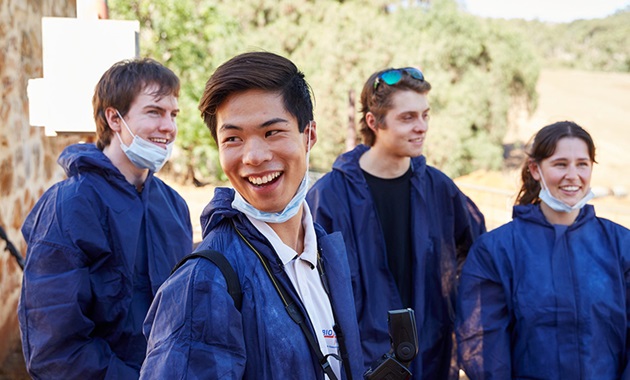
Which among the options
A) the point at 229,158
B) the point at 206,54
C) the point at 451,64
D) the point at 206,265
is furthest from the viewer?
the point at 451,64

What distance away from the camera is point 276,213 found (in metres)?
1.87

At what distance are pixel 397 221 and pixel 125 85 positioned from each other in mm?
1519

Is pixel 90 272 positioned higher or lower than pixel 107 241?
lower

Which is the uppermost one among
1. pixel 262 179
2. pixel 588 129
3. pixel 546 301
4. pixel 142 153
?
pixel 262 179

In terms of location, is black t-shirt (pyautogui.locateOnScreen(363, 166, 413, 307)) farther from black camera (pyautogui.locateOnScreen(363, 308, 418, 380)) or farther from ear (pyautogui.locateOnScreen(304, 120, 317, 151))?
black camera (pyautogui.locateOnScreen(363, 308, 418, 380))

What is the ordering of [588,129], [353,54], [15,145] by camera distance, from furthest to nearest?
[588,129]
[353,54]
[15,145]

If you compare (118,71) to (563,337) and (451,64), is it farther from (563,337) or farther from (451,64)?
(451,64)

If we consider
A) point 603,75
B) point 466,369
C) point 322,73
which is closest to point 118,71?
point 466,369

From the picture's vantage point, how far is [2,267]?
4.91 meters

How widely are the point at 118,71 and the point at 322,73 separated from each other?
17.3m

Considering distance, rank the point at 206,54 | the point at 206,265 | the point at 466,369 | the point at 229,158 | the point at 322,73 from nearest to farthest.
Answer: the point at 206,265, the point at 229,158, the point at 466,369, the point at 206,54, the point at 322,73

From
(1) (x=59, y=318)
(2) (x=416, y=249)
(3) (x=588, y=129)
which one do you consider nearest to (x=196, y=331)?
(1) (x=59, y=318)

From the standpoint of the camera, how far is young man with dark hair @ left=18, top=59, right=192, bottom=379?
8.87 feet

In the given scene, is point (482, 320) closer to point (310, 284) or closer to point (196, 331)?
point (310, 284)
